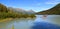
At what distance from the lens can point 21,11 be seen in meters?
4.75

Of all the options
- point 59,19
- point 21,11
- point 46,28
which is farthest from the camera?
point 59,19

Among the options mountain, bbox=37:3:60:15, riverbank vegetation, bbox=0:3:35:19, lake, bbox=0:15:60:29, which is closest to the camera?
mountain, bbox=37:3:60:15

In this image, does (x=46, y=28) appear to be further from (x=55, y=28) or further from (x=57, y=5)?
(x=57, y=5)

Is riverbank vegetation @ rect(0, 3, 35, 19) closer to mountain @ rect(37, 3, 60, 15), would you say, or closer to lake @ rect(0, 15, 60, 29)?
lake @ rect(0, 15, 60, 29)

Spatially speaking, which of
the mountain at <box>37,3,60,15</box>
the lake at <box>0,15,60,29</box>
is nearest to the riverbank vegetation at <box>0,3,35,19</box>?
the lake at <box>0,15,60,29</box>

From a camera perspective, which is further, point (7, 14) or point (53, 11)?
point (7, 14)

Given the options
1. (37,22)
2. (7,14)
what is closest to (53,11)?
(37,22)

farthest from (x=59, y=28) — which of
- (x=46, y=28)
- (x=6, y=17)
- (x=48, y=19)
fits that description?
(x=6, y=17)

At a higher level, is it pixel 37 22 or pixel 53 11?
pixel 53 11

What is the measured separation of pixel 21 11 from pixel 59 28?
160 centimetres

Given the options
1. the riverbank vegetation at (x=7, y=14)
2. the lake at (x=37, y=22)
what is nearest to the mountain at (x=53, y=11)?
the lake at (x=37, y=22)

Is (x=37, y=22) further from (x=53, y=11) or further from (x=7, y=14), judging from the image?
(x=7, y=14)

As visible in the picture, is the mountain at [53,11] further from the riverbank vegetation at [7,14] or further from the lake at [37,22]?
A: the riverbank vegetation at [7,14]

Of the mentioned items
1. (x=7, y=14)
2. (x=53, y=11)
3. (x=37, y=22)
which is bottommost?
Result: (x=37, y=22)
